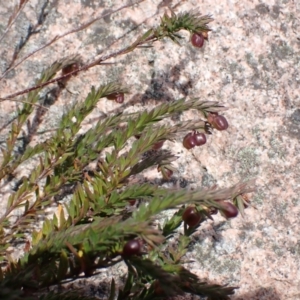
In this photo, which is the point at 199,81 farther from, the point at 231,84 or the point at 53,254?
the point at 53,254

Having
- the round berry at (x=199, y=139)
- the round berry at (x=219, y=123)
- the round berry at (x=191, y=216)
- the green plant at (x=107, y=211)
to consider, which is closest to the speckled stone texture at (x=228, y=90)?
the green plant at (x=107, y=211)

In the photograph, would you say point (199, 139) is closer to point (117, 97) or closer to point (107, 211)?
point (117, 97)

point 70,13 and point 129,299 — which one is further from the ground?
point 70,13

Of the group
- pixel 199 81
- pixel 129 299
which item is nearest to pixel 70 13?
pixel 199 81

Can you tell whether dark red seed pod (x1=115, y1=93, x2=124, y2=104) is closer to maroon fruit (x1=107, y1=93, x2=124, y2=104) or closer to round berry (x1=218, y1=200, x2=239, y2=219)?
maroon fruit (x1=107, y1=93, x2=124, y2=104)

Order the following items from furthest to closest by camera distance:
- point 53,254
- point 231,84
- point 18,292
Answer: point 231,84
point 53,254
point 18,292

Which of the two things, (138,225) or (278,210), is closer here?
(138,225)

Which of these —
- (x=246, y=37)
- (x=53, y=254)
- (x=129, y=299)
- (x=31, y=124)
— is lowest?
(x=129, y=299)
